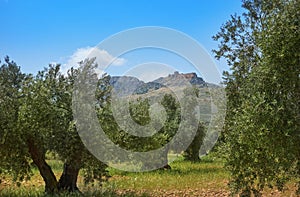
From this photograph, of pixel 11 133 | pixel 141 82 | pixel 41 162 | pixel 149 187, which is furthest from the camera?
pixel 149 187

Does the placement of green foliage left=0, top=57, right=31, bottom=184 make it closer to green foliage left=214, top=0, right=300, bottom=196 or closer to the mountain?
the mountain

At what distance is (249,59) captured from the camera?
10250mm

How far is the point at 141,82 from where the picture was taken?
14914 mm

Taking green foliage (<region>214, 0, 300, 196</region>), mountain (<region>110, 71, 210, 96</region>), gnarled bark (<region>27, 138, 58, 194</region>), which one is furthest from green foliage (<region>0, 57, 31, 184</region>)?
green foliage (<region>214, 0, 300, 196</region>)

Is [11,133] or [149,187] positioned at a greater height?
[11,133]

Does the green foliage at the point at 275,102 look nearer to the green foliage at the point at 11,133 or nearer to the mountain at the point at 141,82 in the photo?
the mountain at the point at 141,82

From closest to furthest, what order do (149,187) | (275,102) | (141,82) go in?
(275,102)
(141,82)
(149,187)

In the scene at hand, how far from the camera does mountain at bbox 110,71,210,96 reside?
534 inches

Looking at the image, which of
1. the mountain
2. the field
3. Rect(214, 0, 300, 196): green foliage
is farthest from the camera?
the mountain

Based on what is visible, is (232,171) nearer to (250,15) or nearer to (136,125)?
(250,15)

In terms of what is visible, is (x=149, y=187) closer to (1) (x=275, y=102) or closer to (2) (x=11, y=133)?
(2) (x=11, y=133)

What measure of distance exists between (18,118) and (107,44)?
11.5 feet

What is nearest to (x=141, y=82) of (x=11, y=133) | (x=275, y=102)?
(x=11, y=133)

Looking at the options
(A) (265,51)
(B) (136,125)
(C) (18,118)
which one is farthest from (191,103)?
(A) (265,51)
